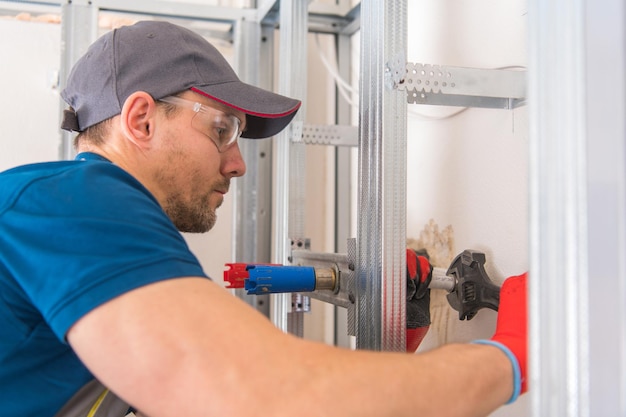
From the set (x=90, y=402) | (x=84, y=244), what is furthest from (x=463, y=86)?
(x=90, y=402)

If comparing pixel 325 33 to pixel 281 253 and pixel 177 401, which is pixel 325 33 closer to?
pixel 281 253

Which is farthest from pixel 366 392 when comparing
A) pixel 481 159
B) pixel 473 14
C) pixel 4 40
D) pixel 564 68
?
pixel 4 40

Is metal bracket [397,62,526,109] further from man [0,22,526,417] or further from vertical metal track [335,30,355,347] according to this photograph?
vertical metal track [335,30,355,347]

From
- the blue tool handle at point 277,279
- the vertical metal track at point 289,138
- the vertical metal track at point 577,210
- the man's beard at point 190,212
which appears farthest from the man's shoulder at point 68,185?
the vertical metal track at point 289,138

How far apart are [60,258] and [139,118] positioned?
1.38 ft

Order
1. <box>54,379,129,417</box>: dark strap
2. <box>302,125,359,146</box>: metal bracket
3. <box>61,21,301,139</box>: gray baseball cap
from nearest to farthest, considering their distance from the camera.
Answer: <box>54,379,129,417</box>: dark strap → <box>61,21,301,139</box>: gray baseball cap → <box>302,125,359,146</box>: metal bracket

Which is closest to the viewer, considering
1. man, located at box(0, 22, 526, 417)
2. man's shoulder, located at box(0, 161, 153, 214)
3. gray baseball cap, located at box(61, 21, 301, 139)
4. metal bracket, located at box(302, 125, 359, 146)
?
man, located at box(0, 22, 526, 417)

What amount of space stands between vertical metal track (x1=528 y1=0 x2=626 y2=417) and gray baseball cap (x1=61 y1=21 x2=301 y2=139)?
0.63m

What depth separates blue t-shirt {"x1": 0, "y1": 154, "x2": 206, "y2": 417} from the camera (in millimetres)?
651

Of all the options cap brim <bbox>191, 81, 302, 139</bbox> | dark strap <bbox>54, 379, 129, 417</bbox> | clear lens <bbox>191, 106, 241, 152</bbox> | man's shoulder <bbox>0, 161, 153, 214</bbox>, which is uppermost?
cap brim <bbox>191, 81, 302, 139</bbox>

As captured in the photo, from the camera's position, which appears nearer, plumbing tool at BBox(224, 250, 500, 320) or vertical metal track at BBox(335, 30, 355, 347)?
plumbing tool at BBox(224, 250, 500, 320)

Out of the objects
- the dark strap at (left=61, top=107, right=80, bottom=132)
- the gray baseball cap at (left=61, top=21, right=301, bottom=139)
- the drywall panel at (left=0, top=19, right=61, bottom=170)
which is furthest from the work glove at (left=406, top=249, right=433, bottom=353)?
the drywall panel at (left=0, top=19, right=61, bottom=170)

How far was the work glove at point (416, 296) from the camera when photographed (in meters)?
1.09

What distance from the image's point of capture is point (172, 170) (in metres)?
1.04
